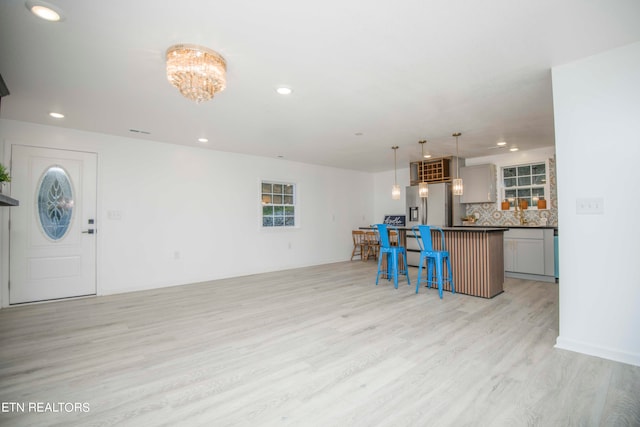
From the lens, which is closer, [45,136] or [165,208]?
[45,136]

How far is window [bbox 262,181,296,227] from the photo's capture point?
21.0 ft

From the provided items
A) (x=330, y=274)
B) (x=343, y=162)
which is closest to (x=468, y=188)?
(x=343, y=162)

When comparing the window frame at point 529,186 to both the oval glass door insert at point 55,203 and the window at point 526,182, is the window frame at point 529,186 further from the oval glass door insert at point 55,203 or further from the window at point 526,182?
the oval glass door insert at point 55,203

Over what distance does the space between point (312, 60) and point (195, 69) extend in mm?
924

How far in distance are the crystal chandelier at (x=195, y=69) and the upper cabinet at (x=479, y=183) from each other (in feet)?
18.1

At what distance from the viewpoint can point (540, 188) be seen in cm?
570

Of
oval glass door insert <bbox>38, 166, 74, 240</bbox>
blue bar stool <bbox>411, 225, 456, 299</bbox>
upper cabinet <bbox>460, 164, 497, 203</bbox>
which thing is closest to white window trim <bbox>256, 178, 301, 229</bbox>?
oval glass door insert <bbox>38, 166, 74, 240</bbox>

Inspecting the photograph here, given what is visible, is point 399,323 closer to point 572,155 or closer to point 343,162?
point 572,155

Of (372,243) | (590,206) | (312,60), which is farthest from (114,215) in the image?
(590,206)

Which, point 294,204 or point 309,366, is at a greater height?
point 294,204

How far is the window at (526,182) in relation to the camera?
5.67m

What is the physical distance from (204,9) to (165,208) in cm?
386

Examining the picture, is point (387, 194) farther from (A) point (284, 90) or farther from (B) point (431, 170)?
(A) point (284, 90)

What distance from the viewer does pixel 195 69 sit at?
2252mm
